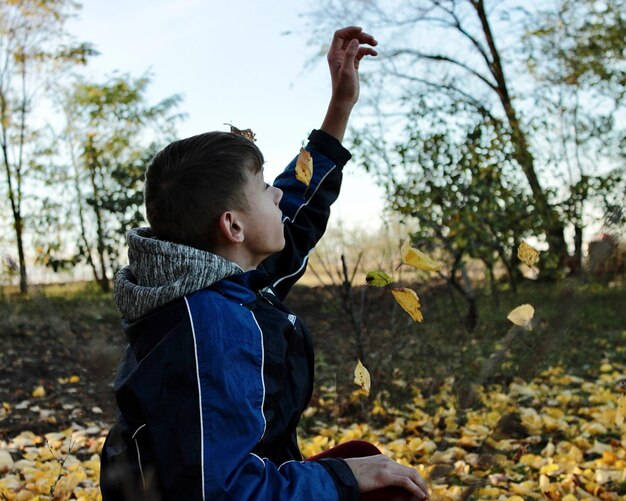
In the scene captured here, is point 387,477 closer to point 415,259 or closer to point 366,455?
point 366,455

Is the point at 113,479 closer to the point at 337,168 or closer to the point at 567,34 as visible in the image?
the point at 337,168

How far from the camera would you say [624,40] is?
909cm

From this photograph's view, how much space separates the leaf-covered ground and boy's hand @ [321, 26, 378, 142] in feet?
2.58

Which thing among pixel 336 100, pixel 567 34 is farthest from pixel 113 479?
pixel 567 34

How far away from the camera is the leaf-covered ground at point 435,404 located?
5.79 feet

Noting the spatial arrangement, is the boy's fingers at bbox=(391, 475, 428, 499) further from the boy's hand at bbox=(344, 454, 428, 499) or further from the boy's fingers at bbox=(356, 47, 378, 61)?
the boy's fingers at bbox=(356, 47, 378, 61)

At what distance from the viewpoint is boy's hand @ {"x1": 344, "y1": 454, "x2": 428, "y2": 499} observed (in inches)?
53.8

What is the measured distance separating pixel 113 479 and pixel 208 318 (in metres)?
0.41

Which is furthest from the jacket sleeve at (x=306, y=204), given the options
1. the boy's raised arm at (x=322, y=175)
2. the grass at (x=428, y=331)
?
the grass at (x=428, y=331)

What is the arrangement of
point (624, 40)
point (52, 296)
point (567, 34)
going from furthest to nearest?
1. point (52, 296)
2. point (567, 34)
3. point (624, 40)

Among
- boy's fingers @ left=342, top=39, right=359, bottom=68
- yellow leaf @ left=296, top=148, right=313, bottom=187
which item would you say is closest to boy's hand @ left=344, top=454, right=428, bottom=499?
yellow leaf @ left=296, top=148, right=313, bottom=187

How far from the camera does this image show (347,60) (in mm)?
2055

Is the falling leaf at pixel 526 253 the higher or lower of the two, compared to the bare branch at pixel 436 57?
lower

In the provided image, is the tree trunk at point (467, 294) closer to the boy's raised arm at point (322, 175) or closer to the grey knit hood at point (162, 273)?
the boy's raised arm at point (322, 175)
